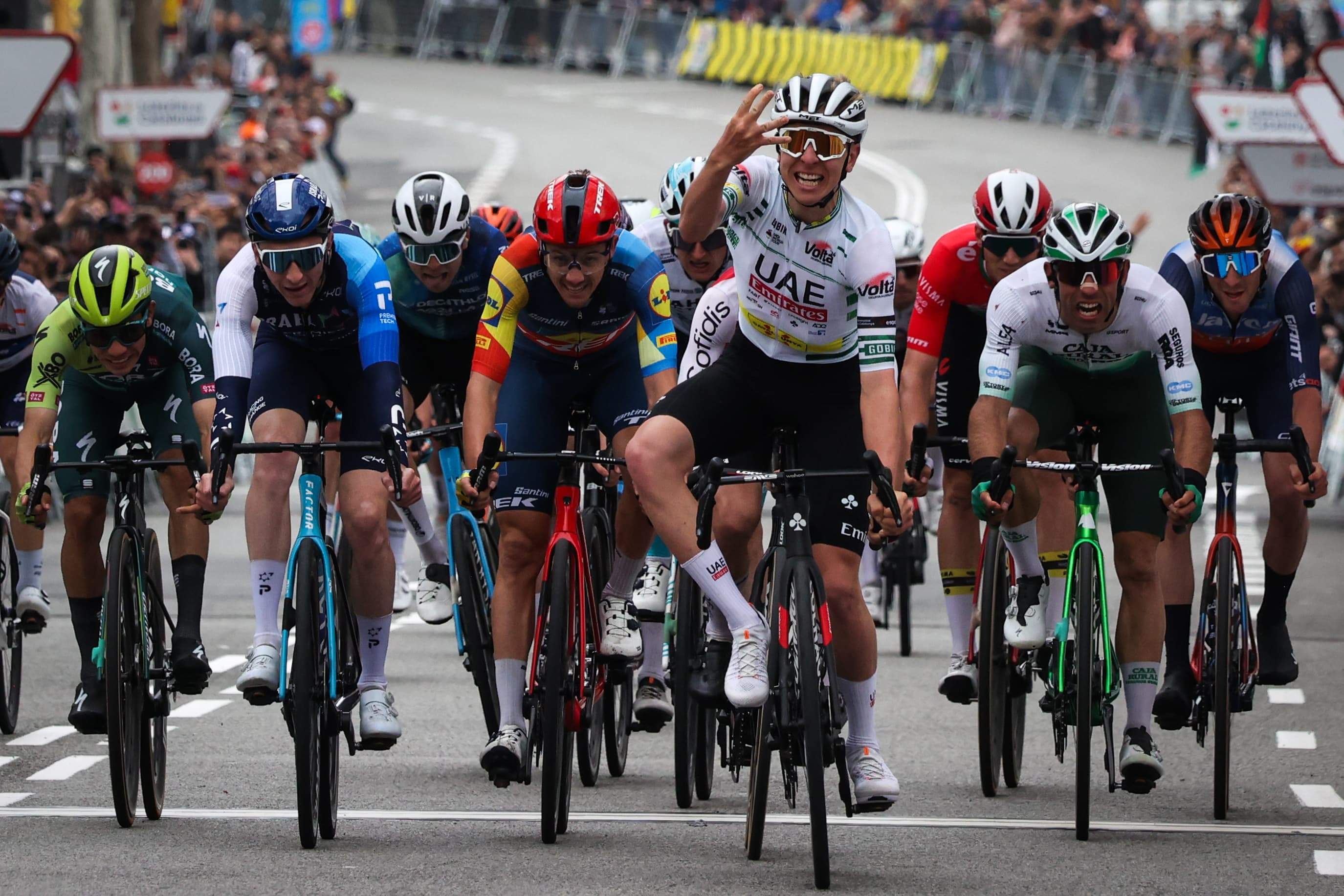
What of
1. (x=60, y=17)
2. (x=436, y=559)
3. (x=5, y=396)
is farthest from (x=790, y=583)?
(x=60, y=17)

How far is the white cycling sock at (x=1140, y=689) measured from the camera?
8586 millimetres

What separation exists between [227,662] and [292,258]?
5.06 meters

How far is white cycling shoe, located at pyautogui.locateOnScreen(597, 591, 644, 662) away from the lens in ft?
28.4

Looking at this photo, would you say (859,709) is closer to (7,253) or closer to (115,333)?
(115,333)

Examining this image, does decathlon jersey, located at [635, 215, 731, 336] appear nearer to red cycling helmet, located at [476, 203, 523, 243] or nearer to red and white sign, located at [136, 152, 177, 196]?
red cycling helmet, located at [476, 203, 523, 243]

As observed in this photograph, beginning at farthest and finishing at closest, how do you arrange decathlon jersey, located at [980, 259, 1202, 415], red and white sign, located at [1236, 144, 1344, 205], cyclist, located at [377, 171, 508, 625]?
red and white sign, located at [1236, 144, 1344, 205]
cyclist, located at [377, 171, 508, 625]
decathlon jersey, located at [980, 259, 1202, 415]

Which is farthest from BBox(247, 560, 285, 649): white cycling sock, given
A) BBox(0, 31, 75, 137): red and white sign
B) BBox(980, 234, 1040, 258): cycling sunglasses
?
BBox(0, 31, 75, 137): red and white sign

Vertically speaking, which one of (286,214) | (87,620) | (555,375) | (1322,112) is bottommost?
(87,620)

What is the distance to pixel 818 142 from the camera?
25.0 ft

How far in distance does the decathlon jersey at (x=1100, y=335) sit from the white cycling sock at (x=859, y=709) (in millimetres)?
1372

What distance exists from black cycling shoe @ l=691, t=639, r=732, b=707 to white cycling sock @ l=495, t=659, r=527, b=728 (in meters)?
0.68

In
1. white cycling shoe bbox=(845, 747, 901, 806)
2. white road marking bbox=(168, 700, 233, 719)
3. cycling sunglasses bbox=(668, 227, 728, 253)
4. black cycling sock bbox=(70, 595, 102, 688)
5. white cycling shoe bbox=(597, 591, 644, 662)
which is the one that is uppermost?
cycling sunglasses bbox=(668, 227, 728, 253)

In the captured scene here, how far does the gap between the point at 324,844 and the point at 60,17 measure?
2536 centimetres

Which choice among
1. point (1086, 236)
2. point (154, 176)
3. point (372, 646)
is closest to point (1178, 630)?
point (1086, 236)
